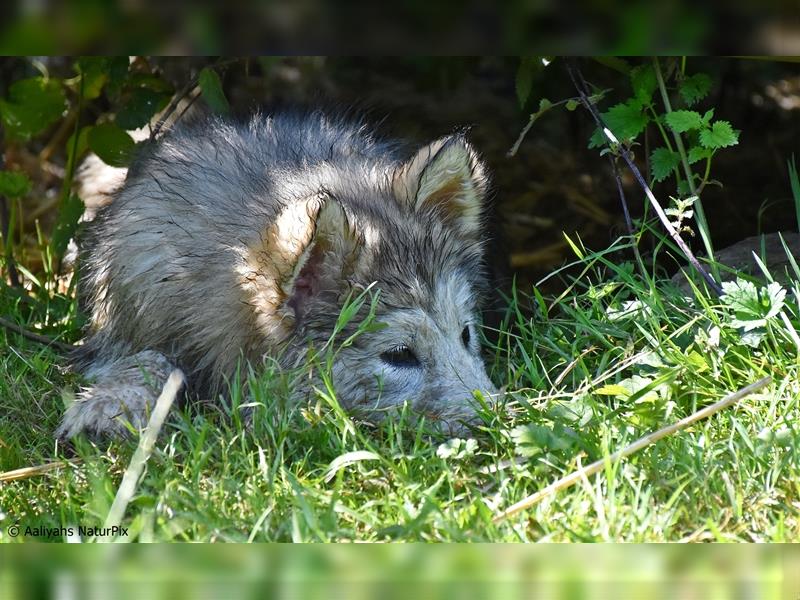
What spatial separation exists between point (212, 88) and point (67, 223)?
916 millimetres

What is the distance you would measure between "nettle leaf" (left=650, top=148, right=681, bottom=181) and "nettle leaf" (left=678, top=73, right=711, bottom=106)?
0.22m

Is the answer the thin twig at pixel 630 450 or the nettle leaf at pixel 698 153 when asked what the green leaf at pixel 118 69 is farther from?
the thin twig at pixel 630 450

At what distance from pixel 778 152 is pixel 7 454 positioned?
182 inches

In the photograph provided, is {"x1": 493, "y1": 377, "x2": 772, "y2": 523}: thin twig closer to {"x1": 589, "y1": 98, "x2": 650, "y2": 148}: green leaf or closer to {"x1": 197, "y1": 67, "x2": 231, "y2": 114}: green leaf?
{"x1": 589, "y1": 98, "x2": 650, "y2": 148}: green leaf

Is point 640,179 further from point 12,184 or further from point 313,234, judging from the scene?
point 12,184

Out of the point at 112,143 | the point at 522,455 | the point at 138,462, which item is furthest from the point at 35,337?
the point at 522,455

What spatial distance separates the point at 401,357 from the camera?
3.55 metres

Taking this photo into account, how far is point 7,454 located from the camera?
335cm

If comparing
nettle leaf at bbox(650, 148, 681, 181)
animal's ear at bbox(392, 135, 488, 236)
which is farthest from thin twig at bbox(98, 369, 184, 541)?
nettle leaf at bbox(650, 148, 681, 181)

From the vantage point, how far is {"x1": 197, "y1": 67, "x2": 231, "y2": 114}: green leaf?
179 inches

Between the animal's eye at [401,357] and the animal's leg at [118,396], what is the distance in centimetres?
82

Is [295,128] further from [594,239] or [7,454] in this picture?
[594,239]

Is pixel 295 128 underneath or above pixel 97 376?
above

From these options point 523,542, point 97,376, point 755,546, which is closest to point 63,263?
point 97,376
